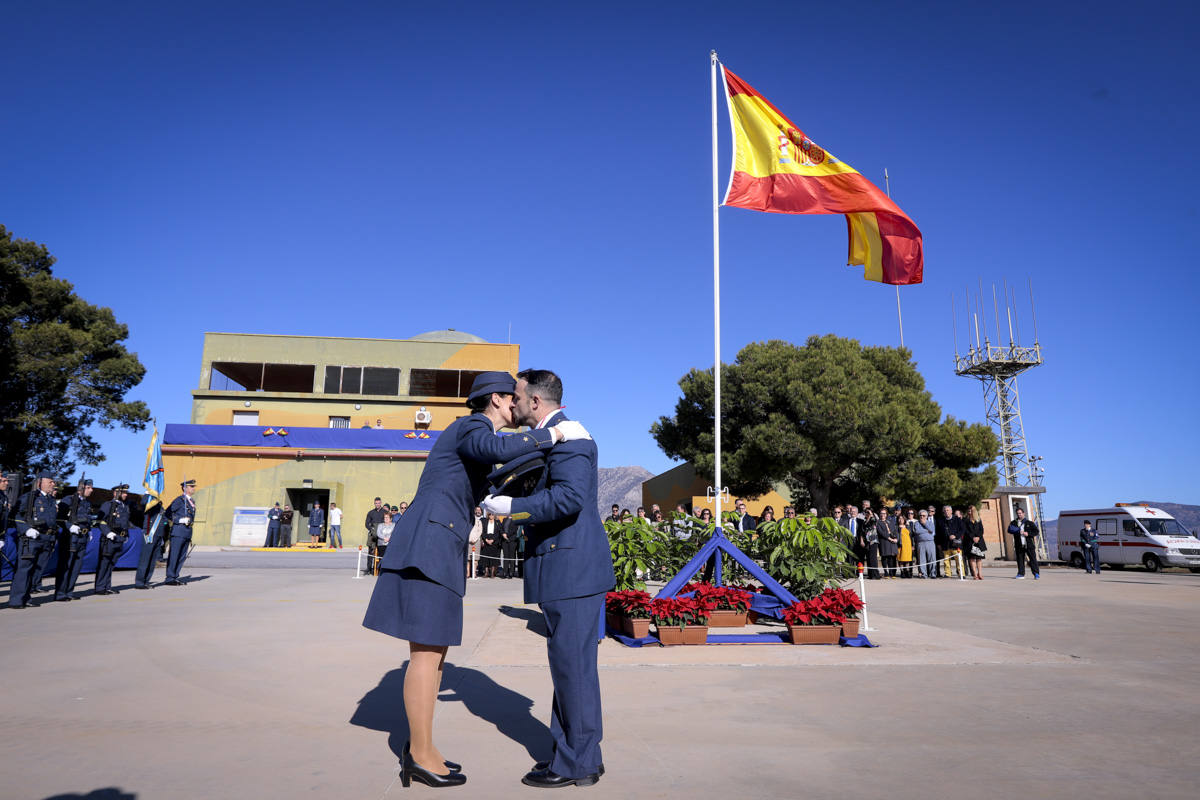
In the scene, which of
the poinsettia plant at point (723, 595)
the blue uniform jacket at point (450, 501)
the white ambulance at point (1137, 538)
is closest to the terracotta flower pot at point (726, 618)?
the poinsettia plant at point (723, 595)

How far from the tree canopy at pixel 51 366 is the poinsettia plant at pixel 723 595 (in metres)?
34.0

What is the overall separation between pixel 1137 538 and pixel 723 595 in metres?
22.3

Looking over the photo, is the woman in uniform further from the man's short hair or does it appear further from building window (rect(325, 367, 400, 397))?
building window (rect(325, 367, 400, 397))

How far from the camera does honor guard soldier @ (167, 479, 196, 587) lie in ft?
42.9

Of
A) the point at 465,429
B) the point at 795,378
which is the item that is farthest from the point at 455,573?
the point at 795,378

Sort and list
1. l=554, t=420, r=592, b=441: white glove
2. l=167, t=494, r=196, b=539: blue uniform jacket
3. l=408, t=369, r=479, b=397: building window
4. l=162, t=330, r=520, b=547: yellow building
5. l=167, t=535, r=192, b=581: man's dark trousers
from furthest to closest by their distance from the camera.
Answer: l=408, t=369, r=479, b=397: building window
l=162, t=330, r=520, b=547: yellow building
l=167, t=535, r=192, b=581: man's dark trousers
l=167, t=494, r=196, b=539: blue uniform jacket
l=554, t=420, r=592, b=441: white glove

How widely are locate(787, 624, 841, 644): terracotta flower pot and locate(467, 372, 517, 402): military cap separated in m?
4.89

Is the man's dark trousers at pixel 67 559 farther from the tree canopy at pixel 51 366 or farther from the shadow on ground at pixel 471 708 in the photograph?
the tree canopy at pixel 51 366

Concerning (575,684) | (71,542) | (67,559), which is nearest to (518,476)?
(575,684)

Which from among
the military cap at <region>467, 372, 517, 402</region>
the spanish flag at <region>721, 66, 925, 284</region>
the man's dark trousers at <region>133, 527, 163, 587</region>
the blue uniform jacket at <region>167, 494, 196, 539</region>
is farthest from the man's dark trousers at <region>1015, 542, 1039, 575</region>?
the man's dark trousers at <region>133, 527, 163, 587</region>

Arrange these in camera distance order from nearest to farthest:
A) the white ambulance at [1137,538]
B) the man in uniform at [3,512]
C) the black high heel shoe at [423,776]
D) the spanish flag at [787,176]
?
the black high heel shoe at [423,776] → the spanish flag at [787,176] → the man in uniform at [3,512] → the white ambulance at [1137,538]

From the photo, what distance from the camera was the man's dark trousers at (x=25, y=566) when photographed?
9047 mm

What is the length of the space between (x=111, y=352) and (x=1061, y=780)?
41445 millimetres

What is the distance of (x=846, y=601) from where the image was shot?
7223 mm
